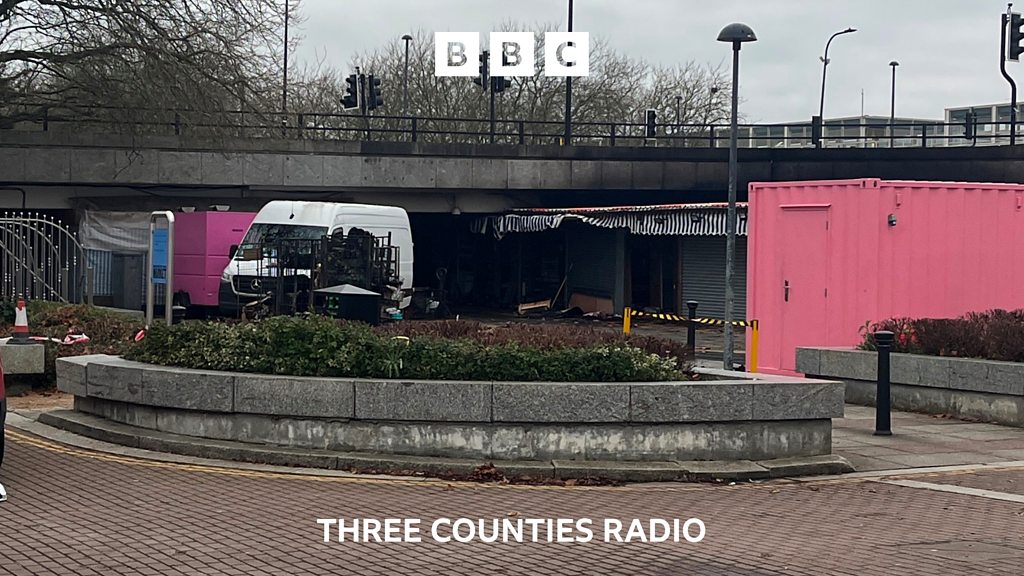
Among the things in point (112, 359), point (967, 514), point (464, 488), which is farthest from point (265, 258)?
point (967, 514)

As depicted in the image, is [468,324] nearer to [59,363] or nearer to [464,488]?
[464,488]

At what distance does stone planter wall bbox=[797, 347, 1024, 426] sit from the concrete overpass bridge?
2222 cm

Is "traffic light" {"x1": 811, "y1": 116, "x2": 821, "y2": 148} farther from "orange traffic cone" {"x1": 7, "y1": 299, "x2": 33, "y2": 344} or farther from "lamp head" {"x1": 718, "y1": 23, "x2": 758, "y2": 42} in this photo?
"orange traffic cone" {"x1": 7, "y1": 299, "x2": 33, "y2": 344}

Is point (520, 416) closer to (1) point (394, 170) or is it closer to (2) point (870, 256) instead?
(2) point (870, 256)

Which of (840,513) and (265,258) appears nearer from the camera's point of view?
(840,513)

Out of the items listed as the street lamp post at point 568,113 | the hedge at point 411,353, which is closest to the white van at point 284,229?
the street lamp post at point 568,113

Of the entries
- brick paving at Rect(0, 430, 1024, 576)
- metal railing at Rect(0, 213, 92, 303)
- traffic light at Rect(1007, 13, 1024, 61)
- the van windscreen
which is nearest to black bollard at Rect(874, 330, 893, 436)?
brick paving at Rect(0, 430, 1024, 576)

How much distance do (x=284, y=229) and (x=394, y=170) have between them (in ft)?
36.5

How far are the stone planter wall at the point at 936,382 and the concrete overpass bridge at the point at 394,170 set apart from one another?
72.9 ft

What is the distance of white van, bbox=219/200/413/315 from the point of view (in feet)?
93.7

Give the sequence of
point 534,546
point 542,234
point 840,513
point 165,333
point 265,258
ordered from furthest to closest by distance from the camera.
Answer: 1. point 542,234
2. point 265,258
3. point 165,333
4. point 840,513
5. point 534,546

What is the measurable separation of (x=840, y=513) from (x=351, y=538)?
375 cm

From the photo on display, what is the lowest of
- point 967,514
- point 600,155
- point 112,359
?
point 967,514

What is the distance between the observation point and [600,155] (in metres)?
40.9
